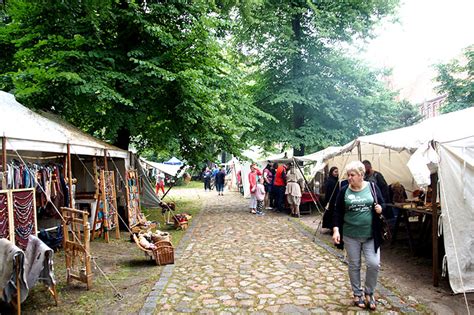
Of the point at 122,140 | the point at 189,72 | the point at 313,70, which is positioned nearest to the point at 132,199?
the point at 122,140

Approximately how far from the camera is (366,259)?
4.23 meters

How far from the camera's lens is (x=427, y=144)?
4922 mm

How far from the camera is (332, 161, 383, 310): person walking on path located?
13.6 feet

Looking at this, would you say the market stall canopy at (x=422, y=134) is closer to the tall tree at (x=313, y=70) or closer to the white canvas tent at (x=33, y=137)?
the tall tree at (x=313, y=70)

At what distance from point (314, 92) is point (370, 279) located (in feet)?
43.2

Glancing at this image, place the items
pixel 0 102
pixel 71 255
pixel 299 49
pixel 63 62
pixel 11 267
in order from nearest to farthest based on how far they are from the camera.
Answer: pixel 11 267 < pixel 71 255 < pixel 0 102 < pixel 63 62 < pixel 299 49

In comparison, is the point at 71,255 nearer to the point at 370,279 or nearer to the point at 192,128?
the point at 370,279

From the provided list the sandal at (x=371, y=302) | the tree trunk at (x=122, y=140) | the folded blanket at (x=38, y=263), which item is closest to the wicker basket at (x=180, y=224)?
the tree trunk at (x=122, y=140)

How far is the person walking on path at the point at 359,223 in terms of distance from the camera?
4152 mm

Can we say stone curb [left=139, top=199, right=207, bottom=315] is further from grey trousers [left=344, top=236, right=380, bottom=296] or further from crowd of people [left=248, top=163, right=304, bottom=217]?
crowd of people [left=248, top=163, right=304, bottom=217]

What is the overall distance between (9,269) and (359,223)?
13.2 feet

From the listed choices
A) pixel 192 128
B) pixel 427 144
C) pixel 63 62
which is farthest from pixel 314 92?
pixel 427 144

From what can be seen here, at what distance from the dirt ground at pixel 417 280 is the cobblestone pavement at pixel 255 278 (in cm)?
41

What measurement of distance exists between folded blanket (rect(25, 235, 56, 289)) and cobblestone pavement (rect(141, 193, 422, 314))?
1284 millimetres
